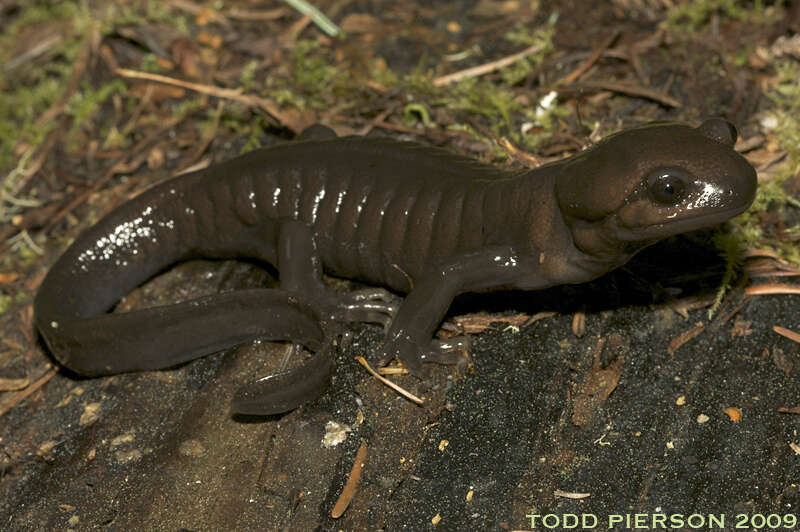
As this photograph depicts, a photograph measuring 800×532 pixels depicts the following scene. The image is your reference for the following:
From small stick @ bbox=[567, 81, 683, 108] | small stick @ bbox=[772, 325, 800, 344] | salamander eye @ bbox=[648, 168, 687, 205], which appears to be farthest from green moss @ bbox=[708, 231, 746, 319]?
small stick @ bbox=[567, 81, 683, 108]

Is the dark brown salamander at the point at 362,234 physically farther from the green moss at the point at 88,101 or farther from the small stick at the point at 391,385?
the green moss at the point at 88,101

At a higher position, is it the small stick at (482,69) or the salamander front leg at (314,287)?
the small stick at (482,69)

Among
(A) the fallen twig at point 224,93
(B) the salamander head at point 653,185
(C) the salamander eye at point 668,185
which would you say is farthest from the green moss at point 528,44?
(C) the salamander eye at point 668,185

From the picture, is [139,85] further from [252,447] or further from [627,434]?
[627,434]

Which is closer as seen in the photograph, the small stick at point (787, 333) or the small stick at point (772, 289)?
the small stick at point (787, 333)

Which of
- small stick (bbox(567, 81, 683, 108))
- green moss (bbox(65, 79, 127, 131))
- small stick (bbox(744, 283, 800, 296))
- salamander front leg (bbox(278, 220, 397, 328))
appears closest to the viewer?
small stick (bbox(744, 283, 800, 296))

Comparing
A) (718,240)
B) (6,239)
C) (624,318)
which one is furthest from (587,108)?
(6,239)

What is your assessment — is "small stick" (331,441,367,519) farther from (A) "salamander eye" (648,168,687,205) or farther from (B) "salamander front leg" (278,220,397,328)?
(A) "salamander eye" (648,168,687,205)

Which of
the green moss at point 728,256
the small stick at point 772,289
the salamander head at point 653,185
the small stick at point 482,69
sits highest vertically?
the salamander head at point 653,185
